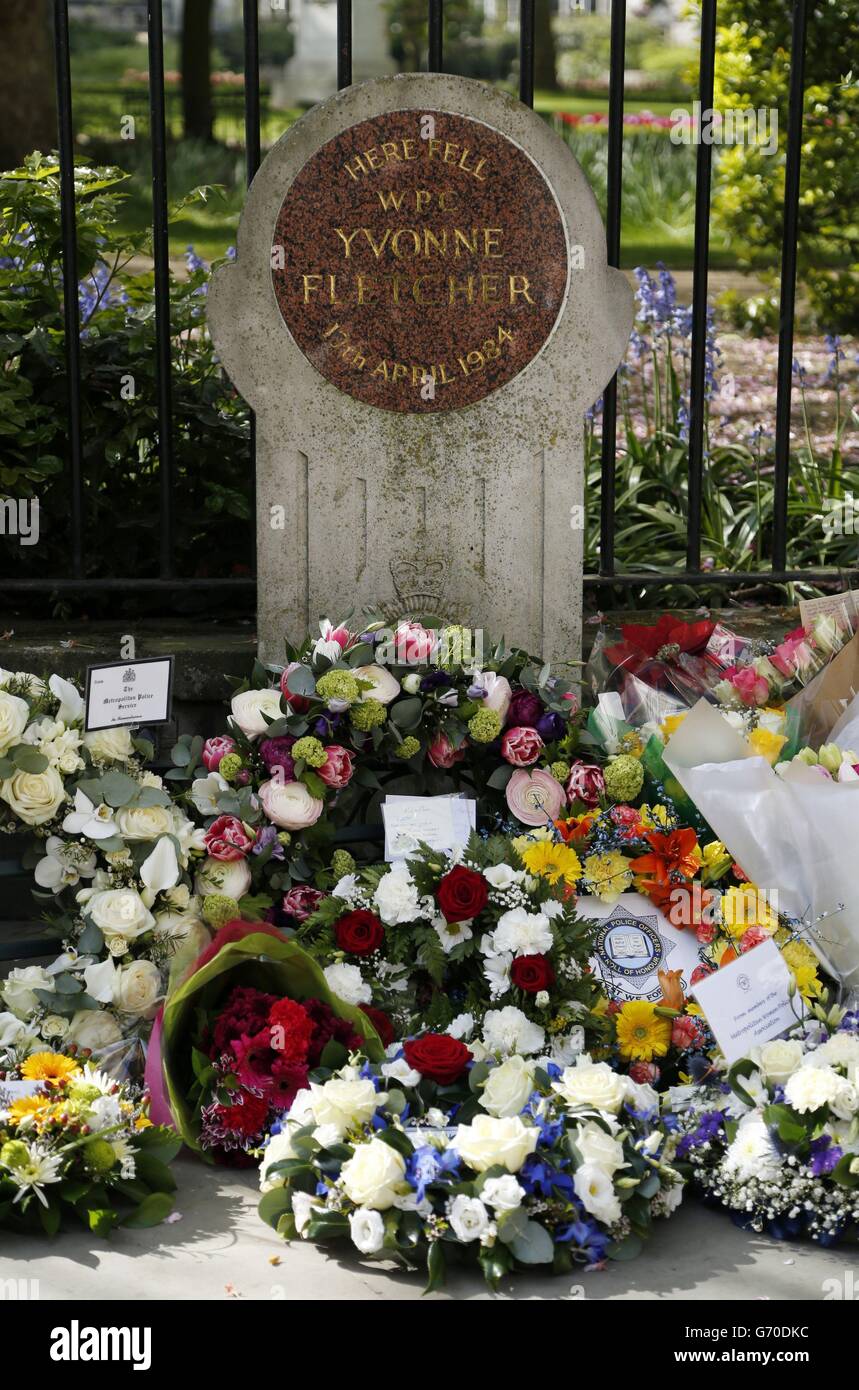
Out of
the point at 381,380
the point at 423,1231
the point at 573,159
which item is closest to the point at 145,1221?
the point at 423,1231

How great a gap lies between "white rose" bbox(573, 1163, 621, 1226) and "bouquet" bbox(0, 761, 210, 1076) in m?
0.83

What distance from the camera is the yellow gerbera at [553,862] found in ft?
9.81

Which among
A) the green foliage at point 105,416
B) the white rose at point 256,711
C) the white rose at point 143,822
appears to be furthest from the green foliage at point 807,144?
the white rose at point 143,822

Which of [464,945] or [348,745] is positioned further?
[348,745]

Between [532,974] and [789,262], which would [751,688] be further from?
[789,262]

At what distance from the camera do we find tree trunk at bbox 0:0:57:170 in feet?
25.4

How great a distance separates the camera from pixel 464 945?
2.84m

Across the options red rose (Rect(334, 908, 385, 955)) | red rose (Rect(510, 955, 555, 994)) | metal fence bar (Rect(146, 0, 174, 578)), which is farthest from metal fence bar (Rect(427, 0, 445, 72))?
red rose (Rect(510, 955, 555, 994))

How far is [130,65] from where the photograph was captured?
669 inches

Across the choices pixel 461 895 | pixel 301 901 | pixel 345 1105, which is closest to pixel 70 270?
pixel 301 901

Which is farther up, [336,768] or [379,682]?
[379,682]

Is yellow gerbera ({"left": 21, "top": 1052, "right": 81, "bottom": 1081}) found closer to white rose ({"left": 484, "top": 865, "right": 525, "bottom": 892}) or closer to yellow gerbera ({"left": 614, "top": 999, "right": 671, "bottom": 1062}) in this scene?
white rose ({"left": 484, "top": 865, "right": 525, "bottom": 892})

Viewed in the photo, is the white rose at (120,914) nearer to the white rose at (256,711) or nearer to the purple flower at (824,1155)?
the white rose at (256,711)

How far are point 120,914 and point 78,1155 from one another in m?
0.53
